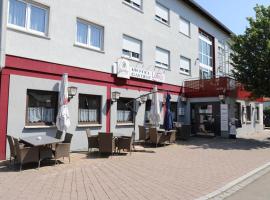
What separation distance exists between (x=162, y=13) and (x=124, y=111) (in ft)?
25.9

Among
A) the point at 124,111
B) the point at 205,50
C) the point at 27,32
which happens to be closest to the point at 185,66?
the point at 205,50

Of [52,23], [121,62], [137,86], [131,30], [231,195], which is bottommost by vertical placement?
[231,195]

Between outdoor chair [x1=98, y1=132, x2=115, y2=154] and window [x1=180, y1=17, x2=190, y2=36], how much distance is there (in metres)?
13.5

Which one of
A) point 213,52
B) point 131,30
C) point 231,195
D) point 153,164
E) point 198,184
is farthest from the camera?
point 213,52

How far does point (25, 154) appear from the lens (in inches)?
345

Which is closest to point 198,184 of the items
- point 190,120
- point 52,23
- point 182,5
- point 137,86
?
point 52,23

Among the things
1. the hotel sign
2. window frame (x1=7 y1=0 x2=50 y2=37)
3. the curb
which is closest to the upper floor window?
the hotel sign

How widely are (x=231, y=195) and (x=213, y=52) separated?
22.6 meters

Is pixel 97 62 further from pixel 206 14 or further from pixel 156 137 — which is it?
pixel 206 14

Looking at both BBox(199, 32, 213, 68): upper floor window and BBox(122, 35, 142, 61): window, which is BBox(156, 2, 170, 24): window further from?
BBox(199, 32, 213, 68): upper floor window

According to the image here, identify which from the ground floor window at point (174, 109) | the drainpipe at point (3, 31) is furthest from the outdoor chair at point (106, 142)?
the ground floor window at point (174, 109)

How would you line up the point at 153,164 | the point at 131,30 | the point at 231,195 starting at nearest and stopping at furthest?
the point at 231,195
the point at 153,164
the point at 131,30

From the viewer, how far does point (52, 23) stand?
12.5 meters

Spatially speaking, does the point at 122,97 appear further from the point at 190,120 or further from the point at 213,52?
the point at 213,52
